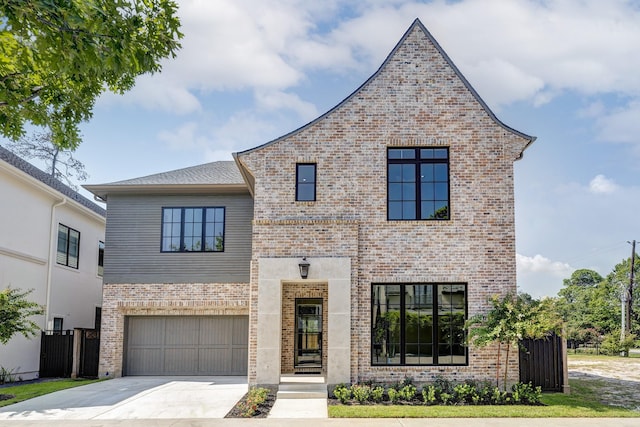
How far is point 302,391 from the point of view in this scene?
13539 millimetres

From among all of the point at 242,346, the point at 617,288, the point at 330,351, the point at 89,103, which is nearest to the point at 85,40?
the point at 89,103

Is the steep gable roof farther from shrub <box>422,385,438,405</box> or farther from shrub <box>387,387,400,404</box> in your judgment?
shrub <box>422,385,438,405</box>

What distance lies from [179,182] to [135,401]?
275 inches

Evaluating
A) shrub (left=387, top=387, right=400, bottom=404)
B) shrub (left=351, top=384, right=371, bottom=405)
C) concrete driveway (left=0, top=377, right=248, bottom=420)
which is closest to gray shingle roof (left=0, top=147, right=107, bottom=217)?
concrete driveway (left=0, top=377, right=248, bottom=420)

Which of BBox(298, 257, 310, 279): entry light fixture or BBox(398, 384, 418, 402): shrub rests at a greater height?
BBox(298, 257, 310, 279): entry light fixture

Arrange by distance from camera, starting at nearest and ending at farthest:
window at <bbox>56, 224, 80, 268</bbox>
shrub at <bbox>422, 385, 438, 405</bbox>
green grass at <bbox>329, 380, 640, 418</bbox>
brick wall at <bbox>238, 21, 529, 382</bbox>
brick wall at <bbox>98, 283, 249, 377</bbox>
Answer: green grass at <bbox>329, 380, 640, 418</bbox> < shrub at <bbox>422, 385, 438, 405</bbox> < brick wall at <bbox>238, 21, 529, 382</bbox> < brick wall at <bbox>98, 283, 249, 377</bbox> < window at <bbox>56, 224, 80, 268</bbox>

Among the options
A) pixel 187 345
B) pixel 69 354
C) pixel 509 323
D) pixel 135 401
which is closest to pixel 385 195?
pixel 509 323

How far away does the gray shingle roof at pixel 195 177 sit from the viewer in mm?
17969

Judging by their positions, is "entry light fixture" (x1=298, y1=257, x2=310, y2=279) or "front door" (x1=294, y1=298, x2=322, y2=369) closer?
"entry light fixture" (x1=298, y1=257, x2=310, y2=279)

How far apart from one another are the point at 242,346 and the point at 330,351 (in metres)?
5.22

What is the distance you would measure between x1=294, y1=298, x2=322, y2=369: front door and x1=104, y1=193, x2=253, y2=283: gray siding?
7.22 ft

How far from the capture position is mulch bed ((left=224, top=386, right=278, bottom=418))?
11547mm

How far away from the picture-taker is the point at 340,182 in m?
14.3

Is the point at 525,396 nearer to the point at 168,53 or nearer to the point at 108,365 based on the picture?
the point at 168,53
